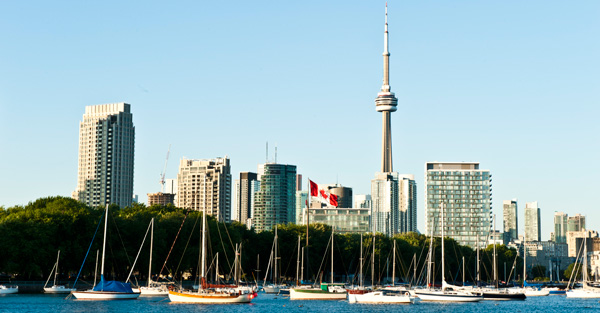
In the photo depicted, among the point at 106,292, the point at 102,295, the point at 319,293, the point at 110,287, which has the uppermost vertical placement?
the point at 110,287

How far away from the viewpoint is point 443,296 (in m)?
124

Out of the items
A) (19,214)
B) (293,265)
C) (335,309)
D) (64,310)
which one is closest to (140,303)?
(64,310)

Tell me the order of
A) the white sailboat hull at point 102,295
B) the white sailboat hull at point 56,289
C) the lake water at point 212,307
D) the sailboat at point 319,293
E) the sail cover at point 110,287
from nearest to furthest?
the lake water at point 212,307, the white sailboat hull at point 102,295, the sail cover at point 110,287, the sailboat at point 319,293, the white sailboat hull at point 56,289

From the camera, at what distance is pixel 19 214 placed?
440 ft

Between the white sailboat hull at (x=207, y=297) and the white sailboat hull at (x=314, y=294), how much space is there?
22.9 m

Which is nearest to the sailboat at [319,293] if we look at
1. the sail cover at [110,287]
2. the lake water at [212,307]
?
the lake water at [212,307]

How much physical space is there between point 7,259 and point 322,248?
81582mm

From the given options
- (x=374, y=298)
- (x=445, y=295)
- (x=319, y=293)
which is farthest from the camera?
(x=319, y=293)

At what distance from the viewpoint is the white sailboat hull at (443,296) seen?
124 metres

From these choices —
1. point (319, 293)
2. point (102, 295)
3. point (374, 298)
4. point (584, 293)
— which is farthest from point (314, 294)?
point (584, 293)

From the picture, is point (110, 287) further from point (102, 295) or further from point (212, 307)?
point (212, 307)

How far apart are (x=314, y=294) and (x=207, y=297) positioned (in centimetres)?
3055

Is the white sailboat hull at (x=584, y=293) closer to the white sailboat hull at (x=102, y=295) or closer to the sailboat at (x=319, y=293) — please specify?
the sailboat at (x=319, y=293)

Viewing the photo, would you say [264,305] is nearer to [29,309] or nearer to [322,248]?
[29,309]
